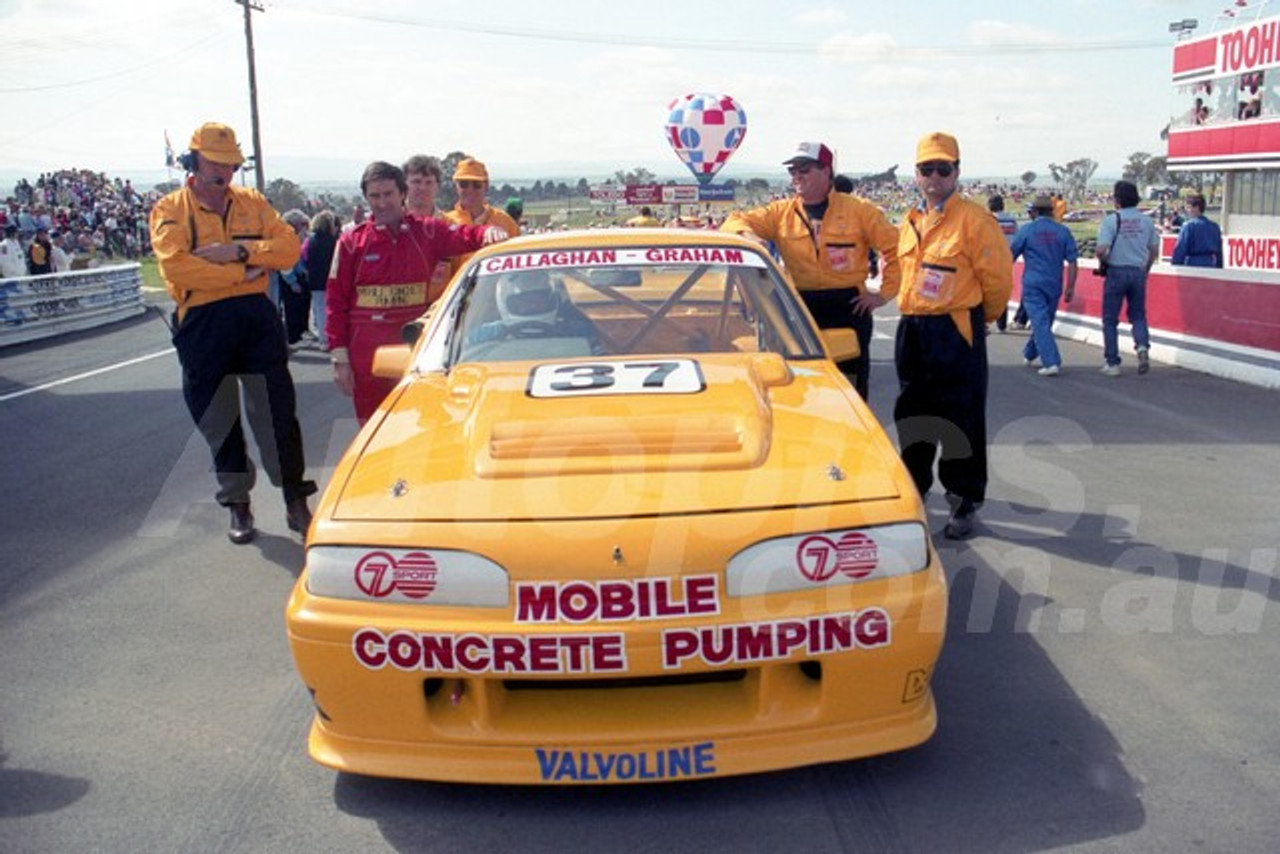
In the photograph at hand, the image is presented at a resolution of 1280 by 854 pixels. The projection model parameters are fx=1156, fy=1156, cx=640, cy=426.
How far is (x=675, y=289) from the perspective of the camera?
14.8 ft

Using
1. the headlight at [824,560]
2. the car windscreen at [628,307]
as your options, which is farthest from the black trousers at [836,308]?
the headlight at [824,560]

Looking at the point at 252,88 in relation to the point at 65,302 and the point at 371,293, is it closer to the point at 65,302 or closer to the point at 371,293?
the point at 65,302

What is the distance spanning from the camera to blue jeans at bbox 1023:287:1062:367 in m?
10.6

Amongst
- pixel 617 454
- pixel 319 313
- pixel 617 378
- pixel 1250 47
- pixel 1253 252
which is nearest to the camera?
pixel 617 454

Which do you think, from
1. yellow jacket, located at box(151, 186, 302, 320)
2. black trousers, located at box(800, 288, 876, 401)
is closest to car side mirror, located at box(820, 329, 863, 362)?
black trousers, located at box(800, 288, 876, 401)

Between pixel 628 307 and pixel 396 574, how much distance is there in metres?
2.02

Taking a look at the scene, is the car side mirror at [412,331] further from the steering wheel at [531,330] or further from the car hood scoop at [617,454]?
the car hood scoop at [617,454]

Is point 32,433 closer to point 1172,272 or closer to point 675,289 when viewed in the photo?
point 675,289

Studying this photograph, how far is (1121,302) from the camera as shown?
10.7m

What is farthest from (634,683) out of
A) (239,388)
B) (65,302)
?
(65,302)

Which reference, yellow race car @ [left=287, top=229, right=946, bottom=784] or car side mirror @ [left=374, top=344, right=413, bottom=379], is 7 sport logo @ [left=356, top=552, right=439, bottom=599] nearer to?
yellow race car @ [left=287, top=229, right=946, bottom=784]

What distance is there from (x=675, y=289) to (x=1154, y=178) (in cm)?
11431

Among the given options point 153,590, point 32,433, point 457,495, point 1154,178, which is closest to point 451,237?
point 153,590

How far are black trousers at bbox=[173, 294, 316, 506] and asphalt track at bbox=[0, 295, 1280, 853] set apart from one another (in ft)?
1.17
